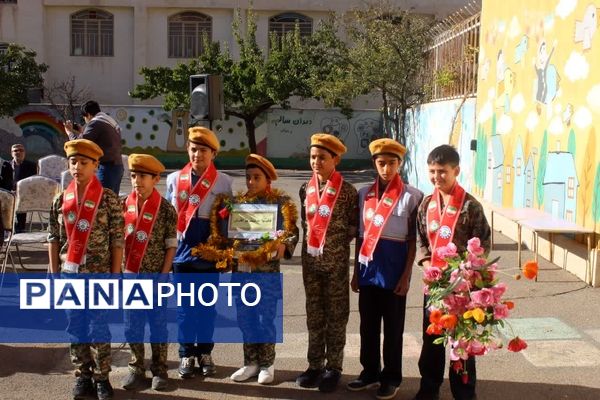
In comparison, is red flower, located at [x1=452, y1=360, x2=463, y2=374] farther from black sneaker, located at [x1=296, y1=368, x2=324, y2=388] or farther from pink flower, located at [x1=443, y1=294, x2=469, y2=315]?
black sneaker, located at [x1=296, y1=368, x2=324, y2=388]

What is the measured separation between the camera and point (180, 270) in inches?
238

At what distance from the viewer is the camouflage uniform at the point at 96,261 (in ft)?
17.8

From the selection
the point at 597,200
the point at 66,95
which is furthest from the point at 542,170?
the point at 66,95

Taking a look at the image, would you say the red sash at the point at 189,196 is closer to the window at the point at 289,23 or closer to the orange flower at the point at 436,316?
the orange flower at the point at 436,316

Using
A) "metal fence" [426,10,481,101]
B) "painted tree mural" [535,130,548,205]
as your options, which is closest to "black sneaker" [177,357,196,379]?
"painted tree mural" [535,130,548,205]

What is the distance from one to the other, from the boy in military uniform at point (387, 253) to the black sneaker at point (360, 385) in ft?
0.53

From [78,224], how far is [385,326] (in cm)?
223

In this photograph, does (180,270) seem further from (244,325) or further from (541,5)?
(541,5)

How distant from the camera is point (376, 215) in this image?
5477 mm

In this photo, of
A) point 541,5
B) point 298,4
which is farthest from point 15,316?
point 298,4

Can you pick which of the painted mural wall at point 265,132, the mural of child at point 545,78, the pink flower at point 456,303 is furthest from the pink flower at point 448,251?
the painted mural wall at point 265,132

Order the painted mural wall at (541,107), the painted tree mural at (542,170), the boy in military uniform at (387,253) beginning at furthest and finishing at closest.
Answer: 1. the painted tree mural at (542,170)
2. the painted mural wall at (541,107)
3. the boy in military uniform at (387,253)

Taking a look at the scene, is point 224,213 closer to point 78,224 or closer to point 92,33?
point 78,224

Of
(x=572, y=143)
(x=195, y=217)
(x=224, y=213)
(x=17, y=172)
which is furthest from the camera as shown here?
(x=17, y=172)
